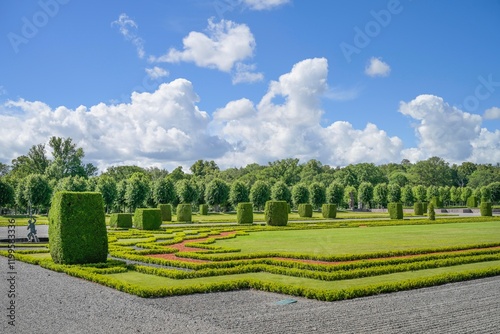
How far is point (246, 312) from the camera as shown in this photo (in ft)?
28.2

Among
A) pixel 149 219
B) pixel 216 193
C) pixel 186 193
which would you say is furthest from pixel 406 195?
pixel 149 219

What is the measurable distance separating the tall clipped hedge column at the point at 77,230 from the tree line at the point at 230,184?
27866 mm

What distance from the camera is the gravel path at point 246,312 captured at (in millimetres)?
7566

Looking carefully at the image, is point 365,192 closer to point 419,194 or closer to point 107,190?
point 419,194

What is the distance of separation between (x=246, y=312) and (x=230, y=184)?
208ft

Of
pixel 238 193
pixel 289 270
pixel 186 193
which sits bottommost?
pixel 289 270

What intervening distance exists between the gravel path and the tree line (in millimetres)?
33482

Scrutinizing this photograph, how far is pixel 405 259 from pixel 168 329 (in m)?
9.38

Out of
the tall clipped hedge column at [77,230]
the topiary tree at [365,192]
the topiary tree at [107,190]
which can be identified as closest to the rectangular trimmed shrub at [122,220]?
the tall clipped hedge column at [77,230]

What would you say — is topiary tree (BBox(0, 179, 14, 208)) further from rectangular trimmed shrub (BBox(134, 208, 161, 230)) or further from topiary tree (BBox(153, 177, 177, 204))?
rectangular trimmed shrub (BBox(134, 208, 161, 230))

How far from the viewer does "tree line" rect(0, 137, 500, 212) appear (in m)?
61.6

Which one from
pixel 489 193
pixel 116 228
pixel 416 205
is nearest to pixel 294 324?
pixel 116 228

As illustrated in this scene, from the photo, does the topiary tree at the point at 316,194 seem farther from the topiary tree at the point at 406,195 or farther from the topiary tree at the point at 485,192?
the topiary tree at the point at 485,192

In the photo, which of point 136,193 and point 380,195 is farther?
point 380,195
